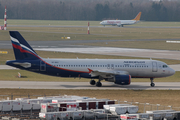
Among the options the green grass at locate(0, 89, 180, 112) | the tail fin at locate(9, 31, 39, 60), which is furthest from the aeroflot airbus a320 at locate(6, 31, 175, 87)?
the green grass at locate(0, 89, 180, 112)

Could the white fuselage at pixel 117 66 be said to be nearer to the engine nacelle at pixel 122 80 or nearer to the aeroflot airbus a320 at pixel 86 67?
the aeroflot airbus a320 at pixel 86 67

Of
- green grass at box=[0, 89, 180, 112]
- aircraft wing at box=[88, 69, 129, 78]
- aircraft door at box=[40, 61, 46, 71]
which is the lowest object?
green grass at box=[0, 89, 180, 112]

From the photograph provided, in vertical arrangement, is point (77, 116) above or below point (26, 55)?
below

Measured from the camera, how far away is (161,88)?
52.9 meters

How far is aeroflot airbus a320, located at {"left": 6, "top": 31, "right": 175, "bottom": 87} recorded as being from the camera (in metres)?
52.1

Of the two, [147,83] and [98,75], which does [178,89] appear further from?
[98,75]

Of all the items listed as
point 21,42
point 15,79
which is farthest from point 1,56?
point 21,42

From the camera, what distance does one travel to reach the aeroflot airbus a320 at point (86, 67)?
52.1 metres

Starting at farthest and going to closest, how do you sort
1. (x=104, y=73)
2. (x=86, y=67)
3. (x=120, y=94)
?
(x=86, y=67)
(x=104, y=73)
(x=120, y=94)

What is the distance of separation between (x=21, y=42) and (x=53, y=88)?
9092mm

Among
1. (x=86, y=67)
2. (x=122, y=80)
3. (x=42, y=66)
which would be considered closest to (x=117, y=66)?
(x=122, y=80)

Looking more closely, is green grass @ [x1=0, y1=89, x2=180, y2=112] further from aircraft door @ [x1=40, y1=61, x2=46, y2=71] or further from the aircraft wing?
aircraft door @ [x1=40, y1=61, x2=46, y2=71]

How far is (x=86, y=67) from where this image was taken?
53656 millimetres

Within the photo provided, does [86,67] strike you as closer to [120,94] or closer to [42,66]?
[42,66]
